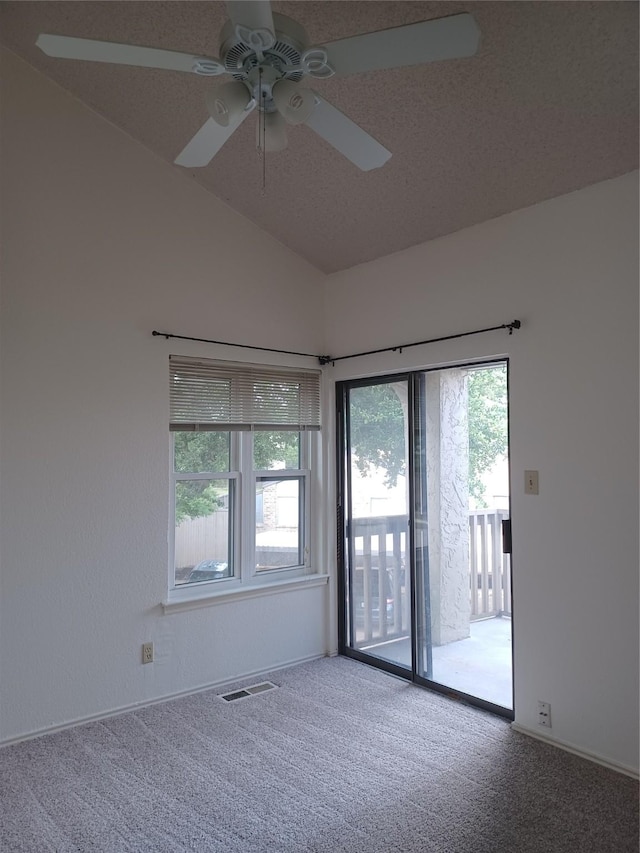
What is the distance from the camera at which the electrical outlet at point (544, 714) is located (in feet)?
9.65

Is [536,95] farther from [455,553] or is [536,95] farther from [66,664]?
[66,664]

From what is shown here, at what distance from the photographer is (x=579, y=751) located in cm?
280

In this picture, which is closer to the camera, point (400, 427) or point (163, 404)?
point (163, 404)

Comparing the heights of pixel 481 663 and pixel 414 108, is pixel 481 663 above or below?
below

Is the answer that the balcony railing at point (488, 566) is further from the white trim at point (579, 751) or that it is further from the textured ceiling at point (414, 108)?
the textured ceiling at point (414, 108)

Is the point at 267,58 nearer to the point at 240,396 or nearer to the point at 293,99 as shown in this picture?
the point at 293,99

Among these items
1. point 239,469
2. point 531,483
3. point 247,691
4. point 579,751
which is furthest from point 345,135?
point 247,691

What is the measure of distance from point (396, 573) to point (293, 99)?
2799mm

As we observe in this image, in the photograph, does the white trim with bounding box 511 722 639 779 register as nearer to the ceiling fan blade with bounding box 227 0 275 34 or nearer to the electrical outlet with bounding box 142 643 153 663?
the electrical outlet with bounding box 142 643 153 663

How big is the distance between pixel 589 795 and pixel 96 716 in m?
2.33

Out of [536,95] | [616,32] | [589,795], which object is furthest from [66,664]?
[616,32]

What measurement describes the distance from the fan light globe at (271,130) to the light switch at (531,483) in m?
1.89

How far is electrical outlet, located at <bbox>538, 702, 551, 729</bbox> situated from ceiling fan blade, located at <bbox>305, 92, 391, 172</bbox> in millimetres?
2521

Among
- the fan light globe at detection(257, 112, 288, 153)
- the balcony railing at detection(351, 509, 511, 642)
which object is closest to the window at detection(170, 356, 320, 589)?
the balcony railing at detection(351, 509, 511, 642)
